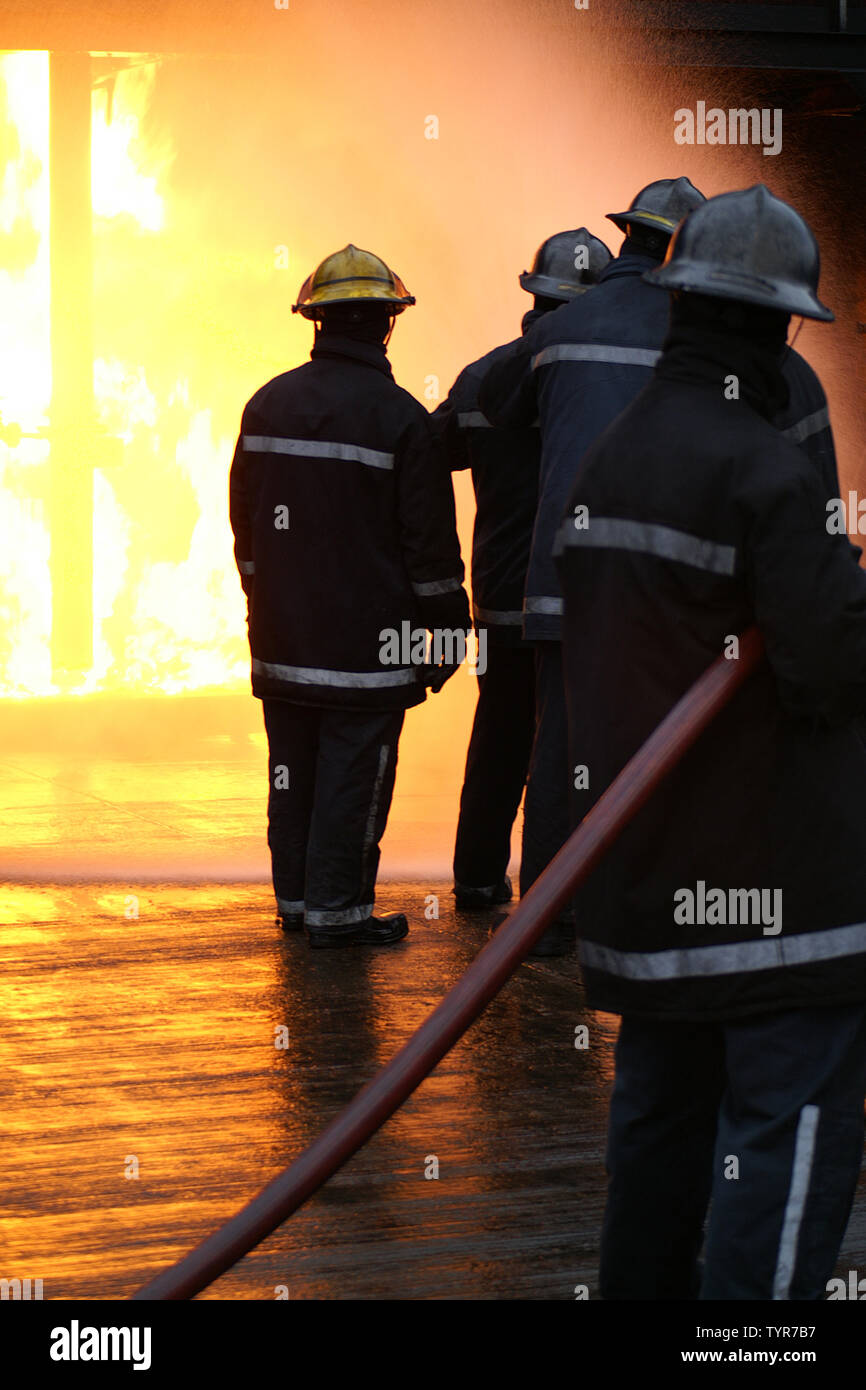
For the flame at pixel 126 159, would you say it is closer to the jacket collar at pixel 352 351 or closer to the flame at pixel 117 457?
the flame at pixel 117 457

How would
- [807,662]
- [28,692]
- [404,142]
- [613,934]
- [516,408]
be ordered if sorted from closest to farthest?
[807,662]
[613,934]
[516,408]
[404,142]
[28,692]

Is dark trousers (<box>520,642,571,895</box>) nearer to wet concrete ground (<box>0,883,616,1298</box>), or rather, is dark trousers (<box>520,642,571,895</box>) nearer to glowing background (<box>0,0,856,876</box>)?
wet concrete ground (<box>0,883,616,1298</box>)

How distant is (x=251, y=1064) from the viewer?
3555mm

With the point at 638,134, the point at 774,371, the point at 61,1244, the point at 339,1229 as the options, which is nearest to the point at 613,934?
the point at 774,371

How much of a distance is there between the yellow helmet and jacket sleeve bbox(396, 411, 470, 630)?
1.04 ft

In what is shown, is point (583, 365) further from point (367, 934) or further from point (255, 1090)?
point (255, 1090)

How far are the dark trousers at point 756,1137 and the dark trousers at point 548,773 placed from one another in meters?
1.98

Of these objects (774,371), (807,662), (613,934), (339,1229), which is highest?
(774,371)

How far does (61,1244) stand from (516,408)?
7.48 feet

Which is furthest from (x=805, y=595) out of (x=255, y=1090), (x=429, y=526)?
(x=429, y=526)

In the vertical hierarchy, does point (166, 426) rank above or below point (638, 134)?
below

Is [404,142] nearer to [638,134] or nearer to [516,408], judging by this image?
[638,134]

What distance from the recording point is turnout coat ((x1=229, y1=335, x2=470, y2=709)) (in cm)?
430

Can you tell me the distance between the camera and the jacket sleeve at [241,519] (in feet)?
14.8
